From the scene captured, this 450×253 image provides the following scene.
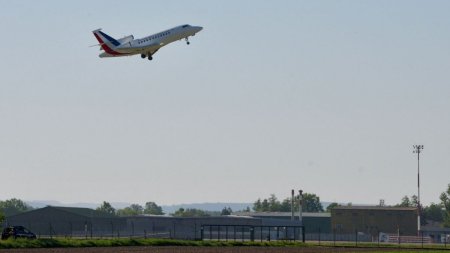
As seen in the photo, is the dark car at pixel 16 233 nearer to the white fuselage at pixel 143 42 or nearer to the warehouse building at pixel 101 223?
the white fuselage at pixel 143 42

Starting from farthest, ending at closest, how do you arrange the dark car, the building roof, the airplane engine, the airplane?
the building roof < the airplane engine < the airplane < the dark car

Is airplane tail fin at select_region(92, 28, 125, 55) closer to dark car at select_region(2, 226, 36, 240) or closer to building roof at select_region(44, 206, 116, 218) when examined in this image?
dark car at select_region(2, 226, 36, 240)

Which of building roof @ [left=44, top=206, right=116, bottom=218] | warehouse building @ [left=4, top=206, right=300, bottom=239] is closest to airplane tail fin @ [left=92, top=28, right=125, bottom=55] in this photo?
warehouse building @ [left=4, top=206, right=300, bottom=239]

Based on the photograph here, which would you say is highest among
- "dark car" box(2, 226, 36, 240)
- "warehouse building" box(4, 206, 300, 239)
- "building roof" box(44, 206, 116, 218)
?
"building roof" box(44, 206, 116, 218)

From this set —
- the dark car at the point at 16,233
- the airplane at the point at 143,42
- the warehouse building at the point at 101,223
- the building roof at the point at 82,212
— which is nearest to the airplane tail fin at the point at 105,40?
the airplane at the point at 143,42

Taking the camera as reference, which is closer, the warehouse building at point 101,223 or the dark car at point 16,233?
the dark car at point 16,233

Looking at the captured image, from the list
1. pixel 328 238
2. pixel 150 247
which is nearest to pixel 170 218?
pixel 328 238

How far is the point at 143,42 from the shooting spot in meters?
124

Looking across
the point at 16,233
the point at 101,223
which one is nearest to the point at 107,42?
the point at 16,233

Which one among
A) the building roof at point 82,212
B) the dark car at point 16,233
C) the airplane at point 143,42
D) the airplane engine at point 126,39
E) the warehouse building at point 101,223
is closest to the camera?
the dark car at point 16,233

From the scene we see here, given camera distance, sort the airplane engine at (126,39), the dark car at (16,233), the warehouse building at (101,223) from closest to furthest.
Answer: the dark car at (16,233) → the airplane engine at (126,39) → the warehouse building at (101,223)

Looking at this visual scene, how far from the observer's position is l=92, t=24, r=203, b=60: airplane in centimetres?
12312

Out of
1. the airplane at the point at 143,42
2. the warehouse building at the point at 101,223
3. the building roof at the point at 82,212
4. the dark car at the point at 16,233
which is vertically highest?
the airplane at the point at 143,42

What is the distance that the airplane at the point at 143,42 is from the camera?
123125mm
